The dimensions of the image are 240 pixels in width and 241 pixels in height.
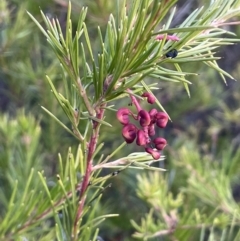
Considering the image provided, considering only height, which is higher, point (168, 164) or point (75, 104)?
point (75, 104)

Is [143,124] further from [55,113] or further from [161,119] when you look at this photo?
[55,113]

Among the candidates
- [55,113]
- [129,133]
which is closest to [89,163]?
[129,133]

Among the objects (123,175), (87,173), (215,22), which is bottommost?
(123,175)

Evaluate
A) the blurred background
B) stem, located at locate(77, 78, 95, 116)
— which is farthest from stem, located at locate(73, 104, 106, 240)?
the blurred background

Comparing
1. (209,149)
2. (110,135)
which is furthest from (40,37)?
(209,149)

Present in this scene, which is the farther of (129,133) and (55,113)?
(55,113)

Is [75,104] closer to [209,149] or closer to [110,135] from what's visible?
[110,135]
